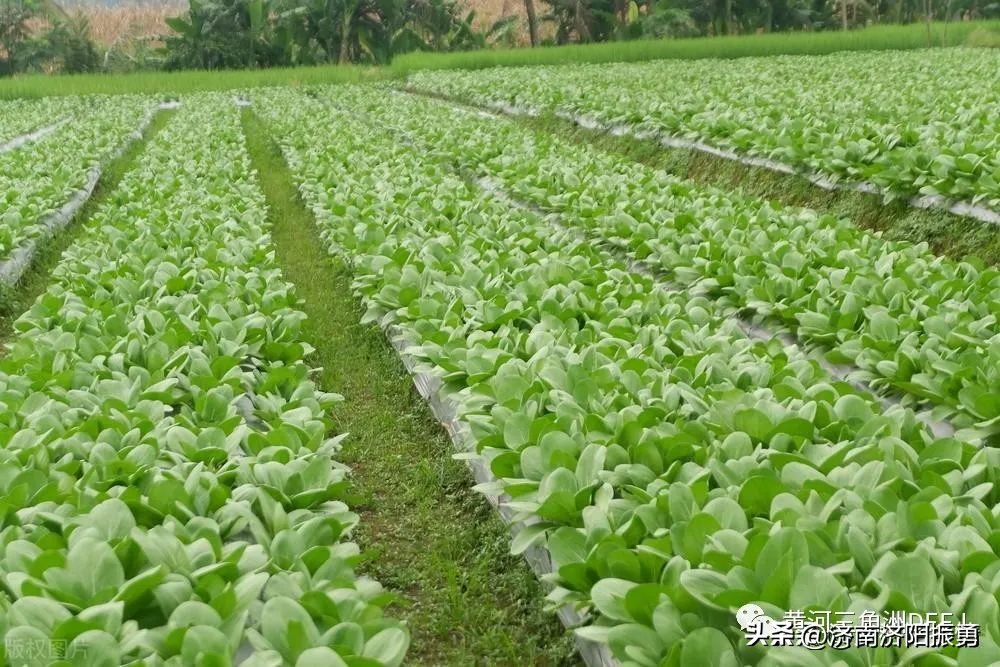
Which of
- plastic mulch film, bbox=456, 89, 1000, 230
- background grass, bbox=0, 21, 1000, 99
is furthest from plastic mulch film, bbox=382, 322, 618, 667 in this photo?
background grass, bbox=0, 21, 1000, 99

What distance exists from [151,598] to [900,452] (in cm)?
208

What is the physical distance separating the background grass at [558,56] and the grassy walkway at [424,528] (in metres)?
20.3

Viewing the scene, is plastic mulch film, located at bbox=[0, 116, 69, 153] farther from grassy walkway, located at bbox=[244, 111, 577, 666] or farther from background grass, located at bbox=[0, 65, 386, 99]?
grassy walkway, located at bbox=[244, 111, 577, 666]

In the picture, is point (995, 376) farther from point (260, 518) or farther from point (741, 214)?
point (741, 214)

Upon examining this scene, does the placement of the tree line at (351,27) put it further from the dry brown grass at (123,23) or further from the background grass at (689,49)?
the dry brown grass at (123,23)

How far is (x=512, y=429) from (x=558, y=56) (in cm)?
2370

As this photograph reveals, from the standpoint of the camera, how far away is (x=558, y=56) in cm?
2570

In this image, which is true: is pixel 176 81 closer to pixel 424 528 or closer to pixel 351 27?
pixel 351 27

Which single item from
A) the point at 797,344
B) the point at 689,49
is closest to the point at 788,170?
the point at 797,344

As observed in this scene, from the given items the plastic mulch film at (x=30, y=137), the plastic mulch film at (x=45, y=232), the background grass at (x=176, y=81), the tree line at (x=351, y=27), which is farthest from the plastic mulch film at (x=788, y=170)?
the tree line at (x=351, y=27)

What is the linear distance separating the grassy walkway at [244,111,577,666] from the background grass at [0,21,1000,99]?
20.3 metres

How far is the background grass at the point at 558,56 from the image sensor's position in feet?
81.4

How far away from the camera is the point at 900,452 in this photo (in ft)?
9.48

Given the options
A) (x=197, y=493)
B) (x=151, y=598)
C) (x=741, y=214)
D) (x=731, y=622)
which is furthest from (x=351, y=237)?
(x=731, y=622)
